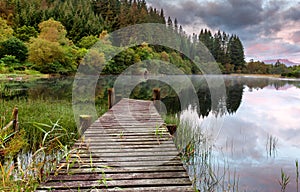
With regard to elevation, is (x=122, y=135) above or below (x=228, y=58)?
below

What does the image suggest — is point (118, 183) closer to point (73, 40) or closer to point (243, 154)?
point (243, 154)

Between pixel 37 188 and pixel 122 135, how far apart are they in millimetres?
2422

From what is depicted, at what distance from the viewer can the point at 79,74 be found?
129 feet

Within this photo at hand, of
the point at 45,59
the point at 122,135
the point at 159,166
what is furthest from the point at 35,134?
the point at 45,59

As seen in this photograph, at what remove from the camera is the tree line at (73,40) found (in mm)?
32969

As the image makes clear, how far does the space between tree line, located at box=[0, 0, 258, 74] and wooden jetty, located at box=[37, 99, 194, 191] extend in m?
21.7

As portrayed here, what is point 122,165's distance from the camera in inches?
130

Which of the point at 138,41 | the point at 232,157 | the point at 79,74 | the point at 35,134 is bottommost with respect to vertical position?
the point at 232,157

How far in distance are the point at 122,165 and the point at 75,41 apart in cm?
Answer: 4686

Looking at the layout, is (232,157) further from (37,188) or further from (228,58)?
(228,58)

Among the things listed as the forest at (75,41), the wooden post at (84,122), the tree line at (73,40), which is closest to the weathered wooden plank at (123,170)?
the wooden post at (84,122)

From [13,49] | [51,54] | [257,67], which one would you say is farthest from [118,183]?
[257,67]

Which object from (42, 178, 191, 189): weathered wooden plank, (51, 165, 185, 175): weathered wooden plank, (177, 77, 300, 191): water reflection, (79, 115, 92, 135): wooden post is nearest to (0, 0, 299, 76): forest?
(177, 77, 300, 191): water reflection

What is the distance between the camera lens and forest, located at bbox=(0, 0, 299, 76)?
32.9 metres
